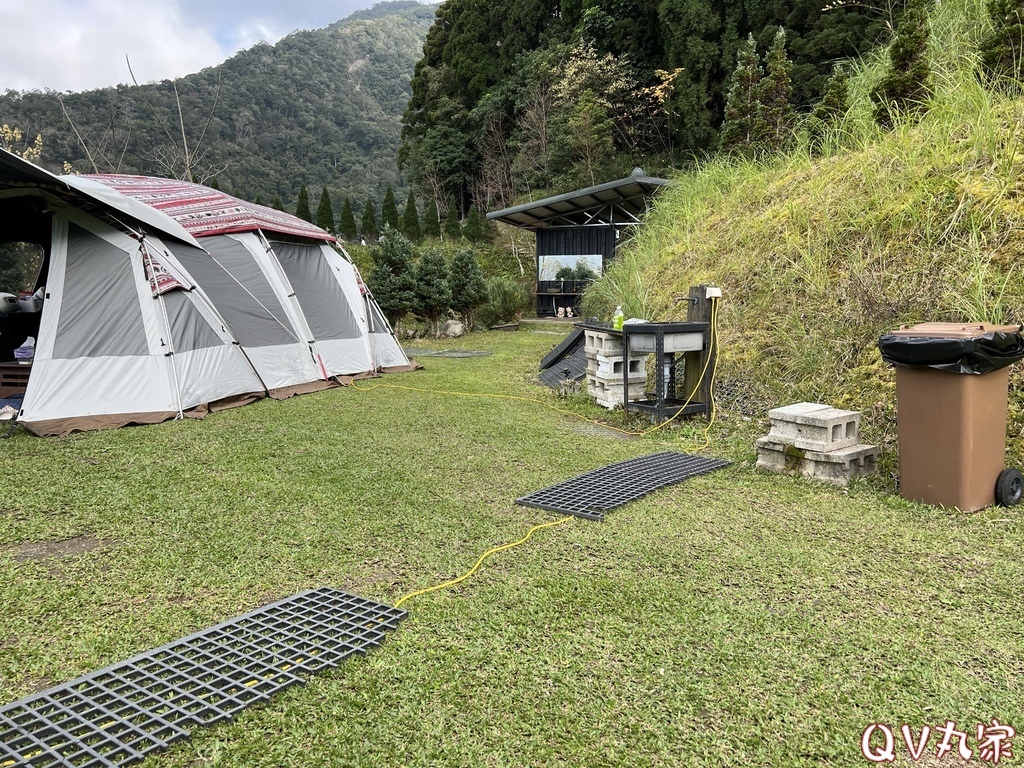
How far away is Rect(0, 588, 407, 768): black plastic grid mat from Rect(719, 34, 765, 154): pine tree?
9395 millimetres

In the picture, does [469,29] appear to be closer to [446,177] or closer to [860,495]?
[446,177]

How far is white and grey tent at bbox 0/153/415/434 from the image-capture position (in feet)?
18.9

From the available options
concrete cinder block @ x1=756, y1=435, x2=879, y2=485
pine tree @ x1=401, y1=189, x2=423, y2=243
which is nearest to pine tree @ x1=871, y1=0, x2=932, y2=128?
concrete cinder block @ x1=756, y1=435, x2=879, y2=485

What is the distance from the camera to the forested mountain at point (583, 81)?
21.2 meters

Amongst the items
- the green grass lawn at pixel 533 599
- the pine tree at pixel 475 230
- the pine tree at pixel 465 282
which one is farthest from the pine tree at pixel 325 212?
the green grass lawn at pixel 533 599

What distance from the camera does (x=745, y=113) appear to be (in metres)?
11.6

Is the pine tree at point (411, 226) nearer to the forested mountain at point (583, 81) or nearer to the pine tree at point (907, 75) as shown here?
the forested mountain at point (583, 81)

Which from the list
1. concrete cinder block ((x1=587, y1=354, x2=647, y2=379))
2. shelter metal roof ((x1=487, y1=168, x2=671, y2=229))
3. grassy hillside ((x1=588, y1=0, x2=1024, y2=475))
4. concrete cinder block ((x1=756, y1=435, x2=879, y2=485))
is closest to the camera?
concrete cinder block ((x1=756, y1=435, x2=879, y2=485))

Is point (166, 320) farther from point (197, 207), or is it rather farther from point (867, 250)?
point (867, 250)

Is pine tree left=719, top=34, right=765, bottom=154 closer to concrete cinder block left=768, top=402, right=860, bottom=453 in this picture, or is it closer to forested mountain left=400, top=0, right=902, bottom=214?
forested mountain left=400, top=0, right=902, bottom=214

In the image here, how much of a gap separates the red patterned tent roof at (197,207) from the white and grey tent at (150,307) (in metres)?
0.02

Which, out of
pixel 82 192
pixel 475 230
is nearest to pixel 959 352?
pixel 82 192

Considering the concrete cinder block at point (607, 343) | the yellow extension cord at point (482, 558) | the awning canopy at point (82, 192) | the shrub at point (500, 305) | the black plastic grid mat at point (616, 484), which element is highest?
the awning canopy at point (82, 192)

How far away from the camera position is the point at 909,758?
5.62 ft
